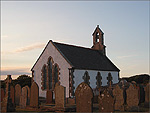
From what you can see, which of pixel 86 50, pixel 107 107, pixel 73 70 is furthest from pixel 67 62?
pixel 107 107

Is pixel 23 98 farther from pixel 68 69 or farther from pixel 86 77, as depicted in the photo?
pixel 86 77

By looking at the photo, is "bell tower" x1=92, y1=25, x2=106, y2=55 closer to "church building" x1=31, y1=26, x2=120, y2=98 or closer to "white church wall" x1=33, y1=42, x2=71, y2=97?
"church building" x1=31, y1=26, x2=120, y2=98

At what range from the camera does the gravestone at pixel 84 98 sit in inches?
474

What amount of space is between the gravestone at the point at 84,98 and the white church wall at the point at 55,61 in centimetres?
1227

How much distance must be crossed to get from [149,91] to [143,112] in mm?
3647

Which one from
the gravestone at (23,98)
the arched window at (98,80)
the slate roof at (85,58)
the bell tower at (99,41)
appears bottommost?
the gravestone at (23,98)

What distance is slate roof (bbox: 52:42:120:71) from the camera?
2677 cm

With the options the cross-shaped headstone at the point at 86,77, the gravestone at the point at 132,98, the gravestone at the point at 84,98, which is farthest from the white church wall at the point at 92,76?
the gravestone at the point at 84,98

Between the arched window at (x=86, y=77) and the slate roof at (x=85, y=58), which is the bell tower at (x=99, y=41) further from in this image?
the arched window at (x=86, y=77)

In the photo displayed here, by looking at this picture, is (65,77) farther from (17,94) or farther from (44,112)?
(44,112)

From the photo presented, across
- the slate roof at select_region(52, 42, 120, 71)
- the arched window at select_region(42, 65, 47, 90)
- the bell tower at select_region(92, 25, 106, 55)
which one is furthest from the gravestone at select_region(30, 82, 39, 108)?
the bell tower at select_region(92, 25, 106, 55)

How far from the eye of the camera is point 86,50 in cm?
3378

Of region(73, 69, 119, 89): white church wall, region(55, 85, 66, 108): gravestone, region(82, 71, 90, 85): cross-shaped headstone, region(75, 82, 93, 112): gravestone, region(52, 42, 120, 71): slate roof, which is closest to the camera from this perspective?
region(75, 82, 93, 112): gravestone

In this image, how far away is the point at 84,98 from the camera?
12266 millimetres
